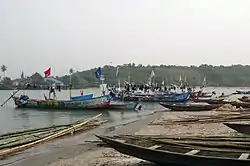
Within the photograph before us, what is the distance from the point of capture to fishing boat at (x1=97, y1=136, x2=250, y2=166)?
8.82 m

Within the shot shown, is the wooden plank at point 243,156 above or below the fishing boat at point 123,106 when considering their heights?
above

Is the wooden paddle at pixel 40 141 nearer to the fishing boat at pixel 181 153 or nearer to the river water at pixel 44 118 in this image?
the fishing boat at pixel 181 153

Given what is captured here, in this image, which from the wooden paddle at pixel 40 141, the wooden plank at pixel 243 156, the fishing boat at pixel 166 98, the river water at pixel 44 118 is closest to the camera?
the wooden plank at pixel 243 156

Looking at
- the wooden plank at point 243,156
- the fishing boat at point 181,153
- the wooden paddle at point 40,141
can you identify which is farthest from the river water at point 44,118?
the wooden plank at point 243,156

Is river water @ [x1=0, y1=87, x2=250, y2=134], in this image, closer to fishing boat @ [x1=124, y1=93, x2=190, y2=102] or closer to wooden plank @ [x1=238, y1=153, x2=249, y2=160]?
fishing boat @ [x1=124, y1=93, x2=190, y2=102]

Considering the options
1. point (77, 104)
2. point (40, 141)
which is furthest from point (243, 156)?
point (77, 104)

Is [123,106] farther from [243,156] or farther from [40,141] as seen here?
[243,156]

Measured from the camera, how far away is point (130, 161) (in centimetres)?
1245

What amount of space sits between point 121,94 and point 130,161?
4572cm

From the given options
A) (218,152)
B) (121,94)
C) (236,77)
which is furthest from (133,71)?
(218,152)

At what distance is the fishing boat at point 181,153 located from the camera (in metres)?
8.82

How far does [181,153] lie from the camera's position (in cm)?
962

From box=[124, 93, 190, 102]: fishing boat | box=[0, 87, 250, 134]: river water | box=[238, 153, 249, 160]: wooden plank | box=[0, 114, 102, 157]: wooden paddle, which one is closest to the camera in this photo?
box=[238, 153, 249, 160]: wooden plank

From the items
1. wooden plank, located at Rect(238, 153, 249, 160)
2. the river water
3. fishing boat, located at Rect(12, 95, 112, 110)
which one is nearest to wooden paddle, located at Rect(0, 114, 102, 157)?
the river water
